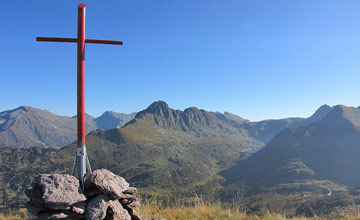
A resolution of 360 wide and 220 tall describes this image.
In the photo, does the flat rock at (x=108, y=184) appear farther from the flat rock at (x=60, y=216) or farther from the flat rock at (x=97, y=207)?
the flat rock at (x=60, y=216)

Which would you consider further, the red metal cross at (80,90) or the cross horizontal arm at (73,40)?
the cross horizontal arm at (73,40)

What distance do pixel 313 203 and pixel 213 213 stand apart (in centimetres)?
22204

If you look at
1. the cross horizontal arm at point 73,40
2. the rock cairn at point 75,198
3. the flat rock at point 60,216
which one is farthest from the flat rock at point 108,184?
the cross horizontal arm at point 73,40

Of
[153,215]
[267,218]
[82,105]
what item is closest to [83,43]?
[82,105]

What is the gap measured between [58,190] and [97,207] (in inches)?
46.7

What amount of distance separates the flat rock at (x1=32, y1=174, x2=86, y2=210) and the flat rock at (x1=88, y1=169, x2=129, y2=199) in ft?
1.63

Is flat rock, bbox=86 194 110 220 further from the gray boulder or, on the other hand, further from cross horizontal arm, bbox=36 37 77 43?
cross horizontal arm, bbox=36 37 77 43

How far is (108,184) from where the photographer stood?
25.2 ft

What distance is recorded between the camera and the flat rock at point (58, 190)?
22.5 feet

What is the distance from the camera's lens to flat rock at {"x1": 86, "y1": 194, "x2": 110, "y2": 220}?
706cm

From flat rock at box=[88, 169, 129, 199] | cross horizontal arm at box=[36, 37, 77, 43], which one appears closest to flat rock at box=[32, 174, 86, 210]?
flat rock at box=[88, 169, 129, 199]

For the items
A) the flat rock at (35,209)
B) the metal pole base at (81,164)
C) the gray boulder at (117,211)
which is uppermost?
the metal pole base at (81,164)

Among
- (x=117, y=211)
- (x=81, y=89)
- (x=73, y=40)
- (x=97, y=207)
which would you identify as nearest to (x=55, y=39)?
(x=73, y=40)

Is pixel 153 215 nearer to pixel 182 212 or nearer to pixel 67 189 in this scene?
pixel 182 212
